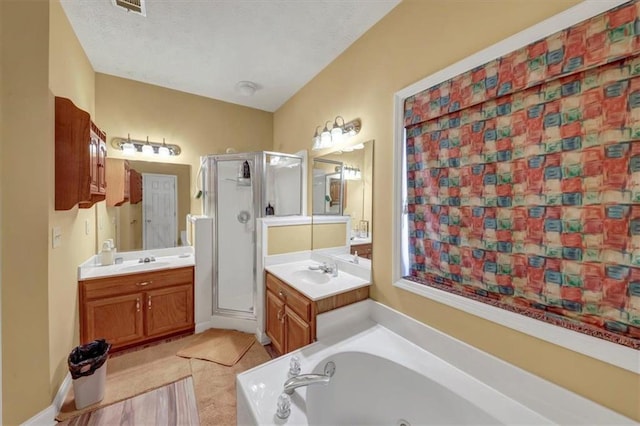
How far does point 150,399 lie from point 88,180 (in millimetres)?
1644

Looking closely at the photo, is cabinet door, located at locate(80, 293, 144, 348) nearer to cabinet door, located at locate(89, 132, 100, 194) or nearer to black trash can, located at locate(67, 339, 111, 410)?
black trash can, located at locate(67, 339, 111, 410)

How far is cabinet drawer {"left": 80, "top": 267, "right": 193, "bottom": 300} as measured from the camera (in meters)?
2.12

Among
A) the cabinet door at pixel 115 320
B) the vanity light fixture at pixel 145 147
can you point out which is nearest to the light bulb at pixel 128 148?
the vanity light fixture at pixel 145 147

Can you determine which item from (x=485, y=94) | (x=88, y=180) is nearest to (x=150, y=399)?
(x=88, y=180)

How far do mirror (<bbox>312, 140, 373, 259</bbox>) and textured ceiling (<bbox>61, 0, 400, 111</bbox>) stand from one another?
3.01 feet

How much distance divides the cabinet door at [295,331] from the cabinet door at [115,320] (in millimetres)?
1520

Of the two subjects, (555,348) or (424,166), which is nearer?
(555,348)

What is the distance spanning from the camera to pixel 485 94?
48.0 inches

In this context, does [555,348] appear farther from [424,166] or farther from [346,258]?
[346,258]

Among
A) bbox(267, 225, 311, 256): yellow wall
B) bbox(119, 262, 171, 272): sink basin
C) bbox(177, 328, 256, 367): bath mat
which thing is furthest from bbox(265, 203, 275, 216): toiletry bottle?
bbox(177, 328, 256, 367): bath mat

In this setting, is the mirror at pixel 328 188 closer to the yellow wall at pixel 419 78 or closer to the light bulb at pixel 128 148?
the yellow wall at pixel 419 78

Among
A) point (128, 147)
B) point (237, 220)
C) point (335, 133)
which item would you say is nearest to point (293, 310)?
point (237, 220)

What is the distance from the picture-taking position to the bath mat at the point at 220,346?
2.21m

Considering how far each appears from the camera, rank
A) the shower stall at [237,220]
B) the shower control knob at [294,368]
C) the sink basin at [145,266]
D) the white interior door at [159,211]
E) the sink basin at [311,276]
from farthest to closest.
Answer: the white interior door at [159,211] < the shower stall at [237,220] < the sink basin at [145,266] < the sink basin at [311,276] < the shower control knob at [294,368]
